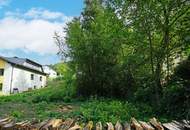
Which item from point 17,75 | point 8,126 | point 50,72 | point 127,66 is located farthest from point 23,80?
point 8,126

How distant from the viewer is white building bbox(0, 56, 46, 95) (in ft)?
178

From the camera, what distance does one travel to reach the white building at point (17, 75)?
178 feet

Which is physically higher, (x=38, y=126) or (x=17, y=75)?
(x=17, y=75)

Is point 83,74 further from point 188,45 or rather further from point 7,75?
point 7,75

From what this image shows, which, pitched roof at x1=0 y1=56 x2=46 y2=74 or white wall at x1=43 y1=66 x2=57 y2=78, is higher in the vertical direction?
white wall at x1=43 y1=66 x2=57 y2=78

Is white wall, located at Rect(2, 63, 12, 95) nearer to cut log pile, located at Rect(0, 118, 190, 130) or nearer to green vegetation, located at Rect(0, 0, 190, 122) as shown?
green vegetation, located at Rect(0, 0, 190, 122)

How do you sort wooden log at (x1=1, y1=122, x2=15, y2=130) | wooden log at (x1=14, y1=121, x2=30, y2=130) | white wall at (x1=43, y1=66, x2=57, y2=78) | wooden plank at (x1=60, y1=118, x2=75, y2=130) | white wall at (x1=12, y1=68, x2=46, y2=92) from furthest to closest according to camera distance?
white wall at (x1=43, y1=66, x2=57, y2=78), white wall at (x1=12, y1=68, x2=46, y2=92), wooden log at (x1=1, y1=122, x2=15, y2=130), wooden log at (x1=14, y1=121, x2=30, y2=130), wooden plank at (x1=60, y1=118, x2=75, y2=130)

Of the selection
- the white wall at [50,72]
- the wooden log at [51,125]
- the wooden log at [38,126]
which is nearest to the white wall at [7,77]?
the white wall at [50,72]

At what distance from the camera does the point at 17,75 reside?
187 ft

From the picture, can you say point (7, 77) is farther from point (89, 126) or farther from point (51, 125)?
point (89, 126)

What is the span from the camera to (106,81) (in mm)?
21172

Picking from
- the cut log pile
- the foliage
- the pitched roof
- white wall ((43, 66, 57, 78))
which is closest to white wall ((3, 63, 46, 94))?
the pitched roof

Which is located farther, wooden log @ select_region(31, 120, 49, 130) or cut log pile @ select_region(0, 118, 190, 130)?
wooden log @ select_region(31, 120, 49, 130)

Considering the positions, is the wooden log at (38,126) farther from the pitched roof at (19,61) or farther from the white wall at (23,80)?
the white wall at (23,80)
